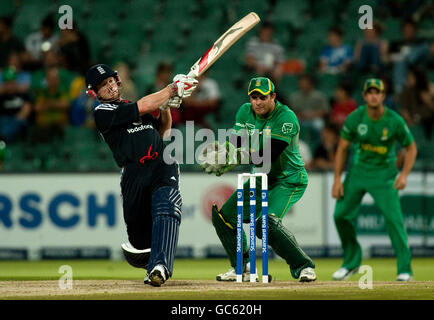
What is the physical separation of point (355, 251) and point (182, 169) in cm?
421

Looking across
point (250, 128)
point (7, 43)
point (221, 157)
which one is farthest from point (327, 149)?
point (221, 157)

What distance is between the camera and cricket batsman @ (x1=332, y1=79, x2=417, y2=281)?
9742mm

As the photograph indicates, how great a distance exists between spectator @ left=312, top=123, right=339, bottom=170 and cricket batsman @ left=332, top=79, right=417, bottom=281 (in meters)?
3.88

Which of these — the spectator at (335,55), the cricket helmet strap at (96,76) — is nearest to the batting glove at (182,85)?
the cricket helmet strap at (96,76)

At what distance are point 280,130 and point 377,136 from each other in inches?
96.2

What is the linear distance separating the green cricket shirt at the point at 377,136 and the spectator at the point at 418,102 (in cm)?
479

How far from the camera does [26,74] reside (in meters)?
15.1

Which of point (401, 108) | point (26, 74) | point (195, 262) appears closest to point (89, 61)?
point (26, 74)

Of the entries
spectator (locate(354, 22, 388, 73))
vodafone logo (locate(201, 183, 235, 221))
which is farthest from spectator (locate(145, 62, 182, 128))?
spectator (locate(354, 22, 388, 73))

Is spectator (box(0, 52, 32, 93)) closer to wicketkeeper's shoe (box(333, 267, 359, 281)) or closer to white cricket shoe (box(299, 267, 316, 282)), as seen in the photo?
wicketkeeper's shoe (box(333, 267, 359, 281))

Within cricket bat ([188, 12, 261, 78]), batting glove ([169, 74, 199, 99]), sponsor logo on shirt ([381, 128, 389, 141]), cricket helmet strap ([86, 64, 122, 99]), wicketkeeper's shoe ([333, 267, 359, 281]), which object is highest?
cricket bat ([188, 12, 261, 78])

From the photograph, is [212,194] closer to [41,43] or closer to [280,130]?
[41,43]

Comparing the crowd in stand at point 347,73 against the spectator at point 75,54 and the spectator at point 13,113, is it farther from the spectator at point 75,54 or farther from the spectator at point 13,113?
the spectator at point 13,113

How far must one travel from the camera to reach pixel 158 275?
23.5ft
